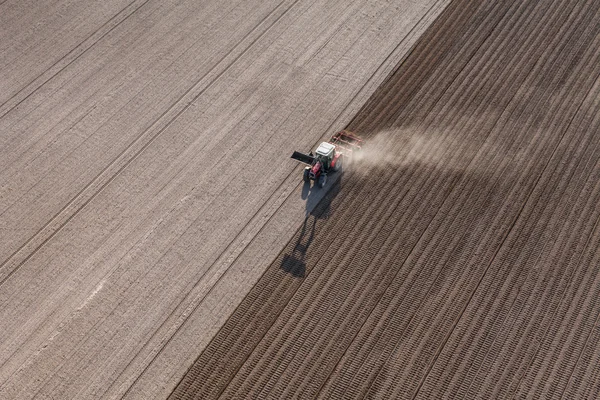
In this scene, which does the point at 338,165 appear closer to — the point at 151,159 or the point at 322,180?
the point at 322,180

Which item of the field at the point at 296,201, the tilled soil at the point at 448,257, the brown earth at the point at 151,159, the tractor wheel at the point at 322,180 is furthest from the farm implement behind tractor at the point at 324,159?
the brown earth at the point at 151,159

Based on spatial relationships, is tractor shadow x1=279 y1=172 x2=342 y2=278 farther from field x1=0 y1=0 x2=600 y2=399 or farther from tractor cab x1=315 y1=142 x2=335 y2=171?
tractor cab x1=315 y1=142 x2=335 y2=171

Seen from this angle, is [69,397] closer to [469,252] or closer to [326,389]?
[326,389]

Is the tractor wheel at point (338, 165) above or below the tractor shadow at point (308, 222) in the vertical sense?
above

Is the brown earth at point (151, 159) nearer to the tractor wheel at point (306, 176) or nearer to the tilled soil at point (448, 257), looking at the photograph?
the tractor wheel at point (306, 176)

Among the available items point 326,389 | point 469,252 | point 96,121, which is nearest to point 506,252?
point 469,252
